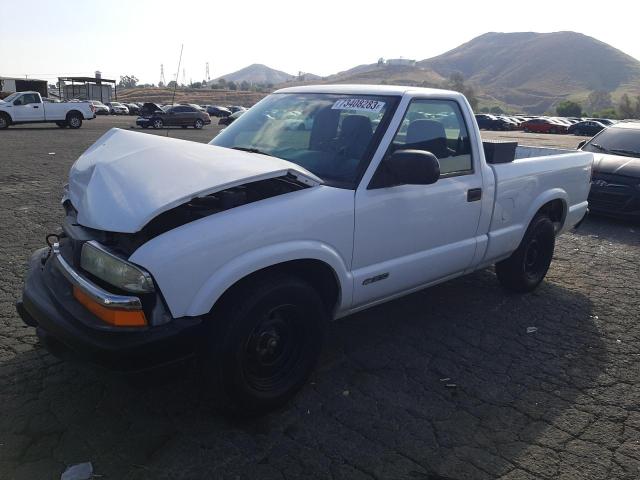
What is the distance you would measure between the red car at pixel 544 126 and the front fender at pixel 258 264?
4640cm

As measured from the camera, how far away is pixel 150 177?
2.80 metres

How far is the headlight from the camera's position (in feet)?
8.07

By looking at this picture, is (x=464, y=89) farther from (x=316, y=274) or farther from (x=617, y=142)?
(x=316, y=274)

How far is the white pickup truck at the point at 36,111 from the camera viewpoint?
2339 cm

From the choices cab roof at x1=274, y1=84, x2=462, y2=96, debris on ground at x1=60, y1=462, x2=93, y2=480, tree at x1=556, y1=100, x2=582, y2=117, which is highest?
tree at x1=556, y1=100, x2=582, y2=117

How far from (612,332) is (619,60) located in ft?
692

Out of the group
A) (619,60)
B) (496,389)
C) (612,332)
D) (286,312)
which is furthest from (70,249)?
→ (619,60)

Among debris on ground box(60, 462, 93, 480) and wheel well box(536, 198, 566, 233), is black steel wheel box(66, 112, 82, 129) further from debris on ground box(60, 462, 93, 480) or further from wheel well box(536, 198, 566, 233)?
debris on ground box(60, 462, 93, 480)

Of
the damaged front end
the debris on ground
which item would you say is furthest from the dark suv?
the debris on ground

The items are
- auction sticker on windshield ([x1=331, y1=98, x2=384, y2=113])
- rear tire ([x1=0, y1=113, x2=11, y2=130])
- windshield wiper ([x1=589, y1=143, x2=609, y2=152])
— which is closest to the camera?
auction sticker on windshield ([x1=331, y1=98, x2=384, y2=113])

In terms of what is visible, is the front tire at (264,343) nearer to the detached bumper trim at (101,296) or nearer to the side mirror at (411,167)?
the detached bumper trim at (101,296)

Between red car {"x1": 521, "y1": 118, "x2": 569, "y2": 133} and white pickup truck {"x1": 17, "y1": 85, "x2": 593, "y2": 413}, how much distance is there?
44.7 m

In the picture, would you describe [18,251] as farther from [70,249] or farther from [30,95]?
[30,95]

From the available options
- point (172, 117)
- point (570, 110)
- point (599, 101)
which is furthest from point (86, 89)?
point (599, 101)
